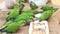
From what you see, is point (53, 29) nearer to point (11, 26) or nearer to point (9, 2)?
point (11, 26)

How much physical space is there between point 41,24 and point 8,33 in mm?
265

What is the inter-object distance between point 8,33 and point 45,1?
3.26 ft

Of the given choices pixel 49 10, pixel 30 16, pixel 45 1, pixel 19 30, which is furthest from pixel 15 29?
pixel 45 1

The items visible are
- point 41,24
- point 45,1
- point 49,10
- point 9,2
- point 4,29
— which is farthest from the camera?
point 45,1

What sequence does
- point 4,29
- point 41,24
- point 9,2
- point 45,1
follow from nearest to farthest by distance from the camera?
1. point 4,29
2. point 41,24
3. point 9,2
4. point 45,1

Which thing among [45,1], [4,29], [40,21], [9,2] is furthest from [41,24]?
[45,1]

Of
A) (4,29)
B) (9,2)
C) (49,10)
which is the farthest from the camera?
(9,2)

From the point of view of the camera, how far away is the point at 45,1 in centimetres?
205

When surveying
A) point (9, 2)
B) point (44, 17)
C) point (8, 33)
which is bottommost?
point (8, 33)

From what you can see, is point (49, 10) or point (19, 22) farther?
Answer: point (49, 10)

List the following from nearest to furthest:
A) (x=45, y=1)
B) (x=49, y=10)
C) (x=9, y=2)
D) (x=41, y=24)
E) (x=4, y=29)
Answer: (x=4, y=29) → (x=41, y=24) → (x=49, y=10) → (x=9, y=2) → (x=45, y=1)

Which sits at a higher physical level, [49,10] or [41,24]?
[49,10]

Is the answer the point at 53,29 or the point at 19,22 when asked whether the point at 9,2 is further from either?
the point at 53,29

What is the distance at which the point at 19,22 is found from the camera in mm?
1240
